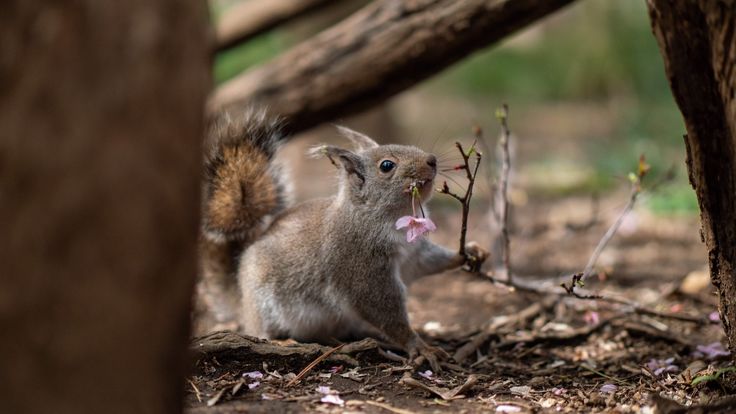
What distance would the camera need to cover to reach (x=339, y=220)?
3457mm

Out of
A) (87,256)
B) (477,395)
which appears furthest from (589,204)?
(87,256)

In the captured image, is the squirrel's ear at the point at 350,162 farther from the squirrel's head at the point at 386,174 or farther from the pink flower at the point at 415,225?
the pink flower at the point at 415,225

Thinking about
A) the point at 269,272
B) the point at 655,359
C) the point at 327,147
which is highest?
the point at 327,147

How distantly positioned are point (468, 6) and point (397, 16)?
514mm

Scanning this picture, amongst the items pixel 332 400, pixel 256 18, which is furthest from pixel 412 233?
pixel 256 18

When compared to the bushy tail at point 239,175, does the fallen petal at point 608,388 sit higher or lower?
lower

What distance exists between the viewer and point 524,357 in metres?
3.52

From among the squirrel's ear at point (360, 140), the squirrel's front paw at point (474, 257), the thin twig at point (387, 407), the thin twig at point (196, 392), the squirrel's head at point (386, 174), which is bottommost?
the thin twig at point (387, 407)

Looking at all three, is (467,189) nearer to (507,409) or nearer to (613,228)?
(507,409)

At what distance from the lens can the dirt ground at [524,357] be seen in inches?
105

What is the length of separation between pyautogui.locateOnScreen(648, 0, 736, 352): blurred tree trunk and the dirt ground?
1.79 feet

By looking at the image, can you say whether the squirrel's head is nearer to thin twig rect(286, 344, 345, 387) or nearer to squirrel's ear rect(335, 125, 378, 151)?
squirrel's ear rect(335, 125, 378, 151)

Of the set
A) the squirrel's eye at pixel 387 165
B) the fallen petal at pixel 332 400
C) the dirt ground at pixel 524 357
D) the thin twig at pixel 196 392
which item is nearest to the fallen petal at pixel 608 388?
the dirt ground at pixel 524 357

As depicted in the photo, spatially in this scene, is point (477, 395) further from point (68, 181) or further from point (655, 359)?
point (68, 181)
